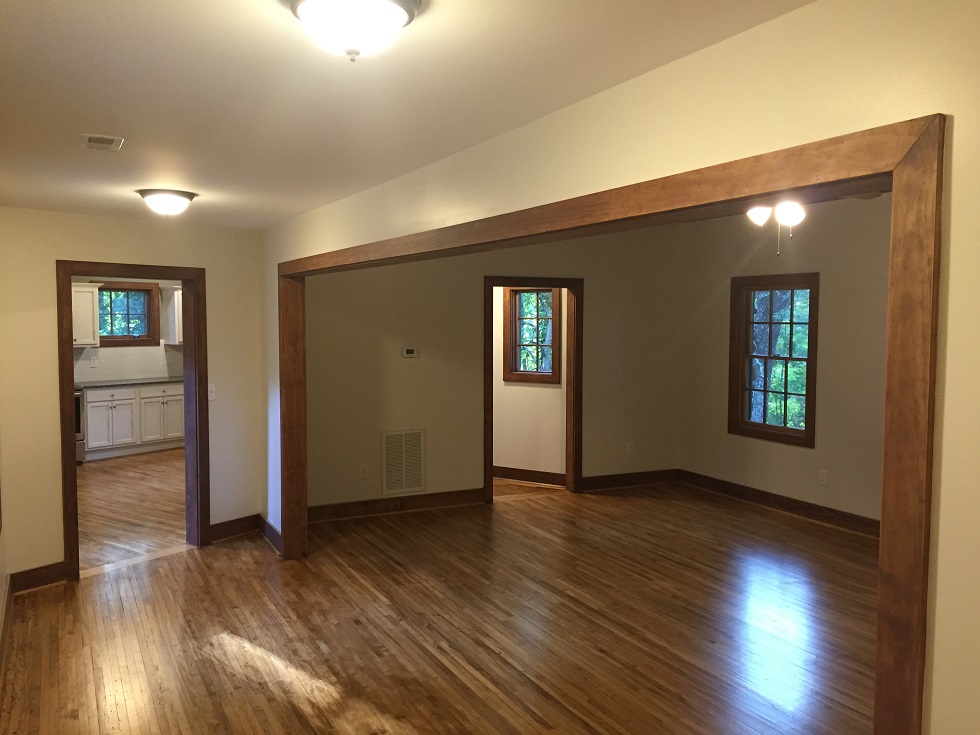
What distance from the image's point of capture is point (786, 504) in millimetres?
6289

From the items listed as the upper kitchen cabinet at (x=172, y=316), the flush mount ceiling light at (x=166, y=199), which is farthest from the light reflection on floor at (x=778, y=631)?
the upper kitchen cabinet at (x=172, y=316)

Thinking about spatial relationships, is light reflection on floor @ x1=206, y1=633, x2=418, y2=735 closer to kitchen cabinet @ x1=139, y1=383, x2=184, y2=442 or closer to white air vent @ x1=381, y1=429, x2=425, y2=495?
white air vent @ x1=381, y1=429, x2=425, y2=495

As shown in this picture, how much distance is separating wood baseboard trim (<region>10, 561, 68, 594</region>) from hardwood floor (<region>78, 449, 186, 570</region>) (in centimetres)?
31

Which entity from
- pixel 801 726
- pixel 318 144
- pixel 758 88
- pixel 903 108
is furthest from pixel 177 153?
pixel 801 726

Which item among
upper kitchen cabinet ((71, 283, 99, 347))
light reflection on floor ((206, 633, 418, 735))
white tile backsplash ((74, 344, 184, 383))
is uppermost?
upper kitchen cabinet ((71, 283, 99, 347))

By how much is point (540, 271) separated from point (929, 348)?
5525mm

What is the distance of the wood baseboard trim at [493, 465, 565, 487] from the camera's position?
7.44m

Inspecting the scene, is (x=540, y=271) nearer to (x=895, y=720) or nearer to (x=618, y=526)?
(x=618, y=526)

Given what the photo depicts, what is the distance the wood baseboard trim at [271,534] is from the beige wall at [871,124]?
3798 mm

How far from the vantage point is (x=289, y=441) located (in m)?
5.16

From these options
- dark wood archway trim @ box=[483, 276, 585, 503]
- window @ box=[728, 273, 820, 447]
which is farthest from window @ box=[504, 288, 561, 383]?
window @ box=[728, 273, 820, 447]

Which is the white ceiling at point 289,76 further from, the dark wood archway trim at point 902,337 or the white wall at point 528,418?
the white wall at point 528,418

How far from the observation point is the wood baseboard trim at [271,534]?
5.24 meters

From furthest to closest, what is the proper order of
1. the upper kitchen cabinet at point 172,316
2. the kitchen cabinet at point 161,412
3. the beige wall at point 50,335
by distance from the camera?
1. the upper kitchen cabinet at point 172,316
2. the kitchen cabinet at point 161,412
3. the beige wall at point 50,335
